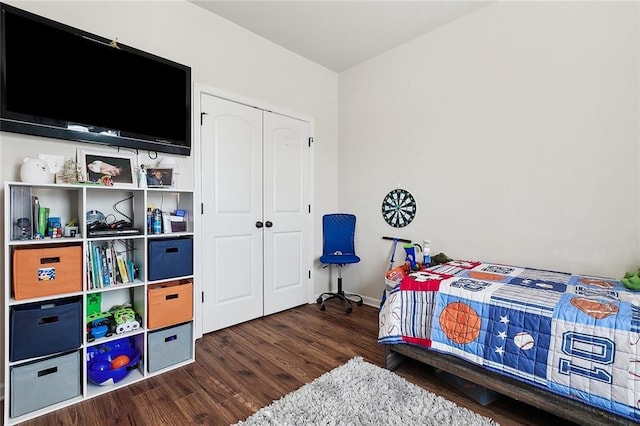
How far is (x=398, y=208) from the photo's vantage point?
3.36 m

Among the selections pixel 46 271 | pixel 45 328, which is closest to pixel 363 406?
pixel 45 328

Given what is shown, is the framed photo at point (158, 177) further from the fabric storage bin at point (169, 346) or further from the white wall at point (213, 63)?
the fabric storage bin at point (169, 346)

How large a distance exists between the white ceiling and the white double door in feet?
2.57

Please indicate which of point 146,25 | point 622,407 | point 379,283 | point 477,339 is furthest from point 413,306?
point 146,25

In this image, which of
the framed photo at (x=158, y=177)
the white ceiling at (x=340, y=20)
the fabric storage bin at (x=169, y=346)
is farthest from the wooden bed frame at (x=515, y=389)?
the white ceiling at (x=340, y=20)

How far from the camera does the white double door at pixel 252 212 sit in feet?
9.18

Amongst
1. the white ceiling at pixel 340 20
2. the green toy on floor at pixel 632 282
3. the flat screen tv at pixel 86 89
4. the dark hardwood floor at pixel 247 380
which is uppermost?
the white ceiling at pixel 340 20

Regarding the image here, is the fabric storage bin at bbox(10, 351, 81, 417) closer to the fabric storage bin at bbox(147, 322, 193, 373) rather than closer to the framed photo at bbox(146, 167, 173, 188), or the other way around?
the fabric storage bin at bbox(147, 322, 193, 373)

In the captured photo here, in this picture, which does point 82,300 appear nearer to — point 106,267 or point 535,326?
point 106,267

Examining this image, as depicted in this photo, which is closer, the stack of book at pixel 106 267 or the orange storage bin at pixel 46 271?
the orange storage bin at pixel 46 271

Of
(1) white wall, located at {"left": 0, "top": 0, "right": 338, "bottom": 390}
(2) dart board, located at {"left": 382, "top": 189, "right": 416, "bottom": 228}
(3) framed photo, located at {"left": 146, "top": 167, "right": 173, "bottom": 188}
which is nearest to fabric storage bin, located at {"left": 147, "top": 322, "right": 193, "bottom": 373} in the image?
(3) framed photo, located at {"left": 146, "top": 167, "right": 173, "bottom": 188}

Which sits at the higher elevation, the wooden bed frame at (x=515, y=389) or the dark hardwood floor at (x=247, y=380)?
the wooden bed frame at (x=515, y=389)

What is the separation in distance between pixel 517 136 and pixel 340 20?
6.28 ft

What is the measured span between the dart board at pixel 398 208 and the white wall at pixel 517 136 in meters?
0.08
